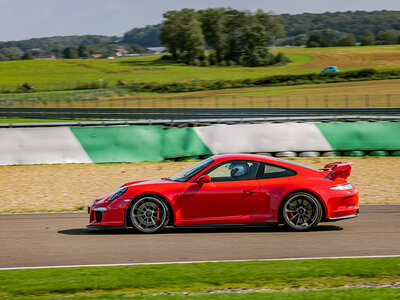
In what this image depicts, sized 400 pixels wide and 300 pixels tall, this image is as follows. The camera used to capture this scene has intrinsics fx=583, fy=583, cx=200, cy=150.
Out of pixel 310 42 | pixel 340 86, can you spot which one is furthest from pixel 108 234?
pixel 310 42

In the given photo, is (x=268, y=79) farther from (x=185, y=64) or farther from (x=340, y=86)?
(x=185, y=64)

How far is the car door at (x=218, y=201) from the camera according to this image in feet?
27.6

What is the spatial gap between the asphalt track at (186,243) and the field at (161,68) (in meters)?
68.3

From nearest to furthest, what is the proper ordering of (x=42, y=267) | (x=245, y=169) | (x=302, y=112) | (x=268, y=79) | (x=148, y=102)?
1. (x=42, y=267)
2. (x=245, y=169)
3. (x=302, y=112)
4. (x=148, y=102)
5. (x=268, y=79)

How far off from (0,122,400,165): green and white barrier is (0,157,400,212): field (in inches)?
11.6

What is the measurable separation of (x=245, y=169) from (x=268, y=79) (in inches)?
2633

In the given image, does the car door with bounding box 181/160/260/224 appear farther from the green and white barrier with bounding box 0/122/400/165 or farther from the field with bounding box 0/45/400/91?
the field with bounding box 0/45/400/91

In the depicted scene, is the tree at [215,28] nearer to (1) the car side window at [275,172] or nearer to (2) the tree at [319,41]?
(2) the tree at [319,41]

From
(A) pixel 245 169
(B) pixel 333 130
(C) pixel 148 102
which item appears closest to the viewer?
(A) pixel 245 169

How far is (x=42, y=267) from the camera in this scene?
21.6ft

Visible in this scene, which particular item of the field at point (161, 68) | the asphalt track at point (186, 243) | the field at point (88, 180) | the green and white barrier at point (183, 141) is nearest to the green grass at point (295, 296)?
the asphalt track at point (186, 243)

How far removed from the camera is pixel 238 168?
8.66 m

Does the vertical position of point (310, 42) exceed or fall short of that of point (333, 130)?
it exceeds it

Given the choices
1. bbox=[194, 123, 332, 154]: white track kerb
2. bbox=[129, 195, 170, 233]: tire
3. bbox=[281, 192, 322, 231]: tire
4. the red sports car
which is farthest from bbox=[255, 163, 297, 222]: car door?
bbox=[194, 123, 332, 154]: white track kerb
